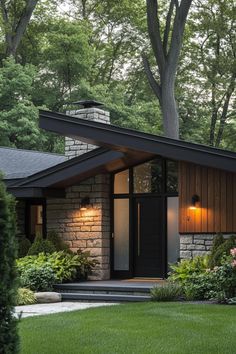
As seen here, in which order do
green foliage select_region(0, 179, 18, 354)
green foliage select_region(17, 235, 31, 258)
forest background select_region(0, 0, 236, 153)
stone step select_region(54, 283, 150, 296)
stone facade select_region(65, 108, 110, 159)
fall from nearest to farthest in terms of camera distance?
green foliage select_region(0, 179, 18, 354), stone step select_region(54, 283, 150, 296), green foliage select_region(17, 235, 31, 258), stone facade select_region(65, 108, 110, 159), forest background select_region(0, 0, 236, 153)

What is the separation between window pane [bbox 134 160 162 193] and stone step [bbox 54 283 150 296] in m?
2.54

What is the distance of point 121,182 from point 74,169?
1320 millimetres

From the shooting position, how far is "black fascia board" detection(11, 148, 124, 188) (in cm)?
1453

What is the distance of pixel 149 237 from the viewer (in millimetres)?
15031

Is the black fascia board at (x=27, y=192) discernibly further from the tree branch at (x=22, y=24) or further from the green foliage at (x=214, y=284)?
the tree branch at (x=22, y=24)

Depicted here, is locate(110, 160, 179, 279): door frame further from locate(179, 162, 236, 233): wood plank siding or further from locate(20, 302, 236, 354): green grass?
locate(20, 302, 236, 354): green grass

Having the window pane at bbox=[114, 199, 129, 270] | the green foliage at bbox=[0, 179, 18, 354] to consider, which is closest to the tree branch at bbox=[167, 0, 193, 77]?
the window pane at bbox=[114, 199, 129, 270]

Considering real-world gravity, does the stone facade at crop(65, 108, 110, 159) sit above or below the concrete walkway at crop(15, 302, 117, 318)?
above

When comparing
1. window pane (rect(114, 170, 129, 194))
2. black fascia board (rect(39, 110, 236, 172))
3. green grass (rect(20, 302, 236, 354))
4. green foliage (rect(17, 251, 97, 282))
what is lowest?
green grass (rect(20, 302, 236, 354))

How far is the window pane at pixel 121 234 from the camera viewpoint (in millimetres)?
15458

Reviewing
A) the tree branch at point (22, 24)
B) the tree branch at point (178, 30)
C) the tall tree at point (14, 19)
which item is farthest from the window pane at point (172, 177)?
the tree branch at point (22, 24)

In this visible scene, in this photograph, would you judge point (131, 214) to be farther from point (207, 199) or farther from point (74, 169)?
point (207, 199)

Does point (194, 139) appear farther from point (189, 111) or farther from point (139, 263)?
point (139, 263)

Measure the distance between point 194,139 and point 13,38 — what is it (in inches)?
348
